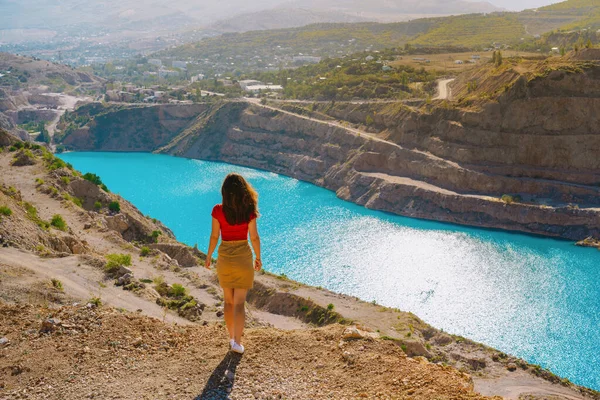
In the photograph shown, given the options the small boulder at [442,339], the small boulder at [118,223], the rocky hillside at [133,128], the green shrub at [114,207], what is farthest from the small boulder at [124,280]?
the rocky hillside at [133,128]

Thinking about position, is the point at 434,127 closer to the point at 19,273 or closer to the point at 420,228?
the point at 420,228

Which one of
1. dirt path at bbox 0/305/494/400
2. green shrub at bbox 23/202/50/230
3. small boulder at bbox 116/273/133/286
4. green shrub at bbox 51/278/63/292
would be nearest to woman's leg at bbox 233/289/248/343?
dirt path at bbox 0/305/494/400

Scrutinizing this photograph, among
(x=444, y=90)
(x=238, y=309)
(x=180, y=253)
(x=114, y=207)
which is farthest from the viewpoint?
(x=444, y=90)

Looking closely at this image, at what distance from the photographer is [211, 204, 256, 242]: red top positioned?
10664 mm

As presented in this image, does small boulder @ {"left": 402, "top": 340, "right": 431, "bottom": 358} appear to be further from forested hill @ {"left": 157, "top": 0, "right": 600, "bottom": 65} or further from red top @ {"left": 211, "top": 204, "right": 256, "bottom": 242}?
forested hill @ {"left": 157, "top": 0, "right": 600, "bottom": 65}

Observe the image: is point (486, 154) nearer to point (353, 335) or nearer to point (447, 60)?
point (447, 60)

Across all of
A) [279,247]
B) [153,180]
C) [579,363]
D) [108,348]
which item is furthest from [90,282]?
[153,180]

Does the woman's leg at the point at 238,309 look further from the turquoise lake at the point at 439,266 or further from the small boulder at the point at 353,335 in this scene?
the turquoise lake at the point at 439,266

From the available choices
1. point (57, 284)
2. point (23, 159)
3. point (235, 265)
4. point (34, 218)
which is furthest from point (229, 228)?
point (23, 159)

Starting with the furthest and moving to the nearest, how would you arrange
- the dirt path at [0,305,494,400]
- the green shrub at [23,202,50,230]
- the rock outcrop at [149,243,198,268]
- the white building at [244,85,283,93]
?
the white building at [244,85,283,93] < the rock outcrop at [149,243,198,268] < the green shrub at [23,202,50,230] < the dirt path at [0,305,494,400]

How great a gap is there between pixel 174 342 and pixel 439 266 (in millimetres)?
38945

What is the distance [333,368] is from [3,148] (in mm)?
39299

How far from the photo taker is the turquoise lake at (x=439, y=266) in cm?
3606

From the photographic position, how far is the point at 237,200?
34.7ft
